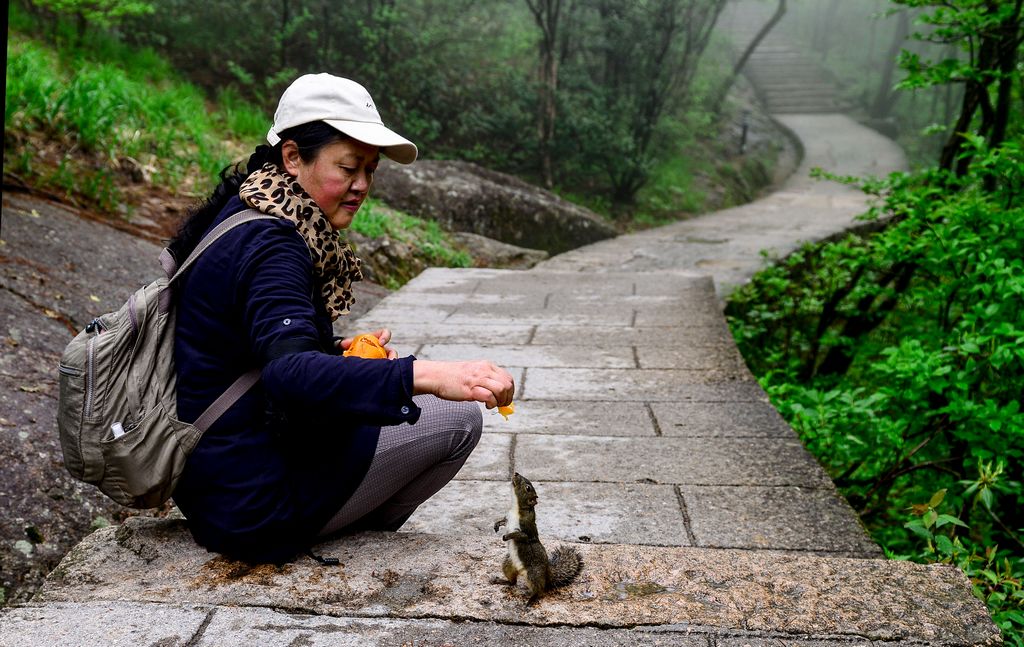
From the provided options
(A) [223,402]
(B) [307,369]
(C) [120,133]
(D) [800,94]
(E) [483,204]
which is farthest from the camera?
(D) [800,94]

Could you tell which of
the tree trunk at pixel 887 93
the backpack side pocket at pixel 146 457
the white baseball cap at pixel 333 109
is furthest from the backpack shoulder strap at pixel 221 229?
the tree trunk at pixel 887 93

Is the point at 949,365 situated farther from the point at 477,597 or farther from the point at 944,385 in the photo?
the point at 477,597

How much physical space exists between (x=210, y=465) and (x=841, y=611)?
5.28 ft

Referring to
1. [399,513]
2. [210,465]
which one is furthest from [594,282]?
[210,465]

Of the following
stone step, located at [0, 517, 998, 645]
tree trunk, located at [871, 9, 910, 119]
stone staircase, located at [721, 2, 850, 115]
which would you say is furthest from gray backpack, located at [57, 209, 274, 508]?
tree trunk, located at [871, 9, 910, 119]

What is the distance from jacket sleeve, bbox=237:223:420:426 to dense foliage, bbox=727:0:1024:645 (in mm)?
1900

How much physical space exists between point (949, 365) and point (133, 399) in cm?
335

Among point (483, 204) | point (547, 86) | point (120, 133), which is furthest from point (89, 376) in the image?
point (547, 86)

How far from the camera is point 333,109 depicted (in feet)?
7.34

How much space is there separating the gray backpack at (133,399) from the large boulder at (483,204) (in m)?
8.19

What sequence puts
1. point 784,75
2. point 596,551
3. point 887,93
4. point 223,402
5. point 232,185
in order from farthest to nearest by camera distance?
point 784,75 → point 887,93 → point 596,551 → point 232,185 → point 223,402

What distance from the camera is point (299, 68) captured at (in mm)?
13062

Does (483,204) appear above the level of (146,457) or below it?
below

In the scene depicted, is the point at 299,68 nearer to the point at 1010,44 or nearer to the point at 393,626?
the point at 1010,44
